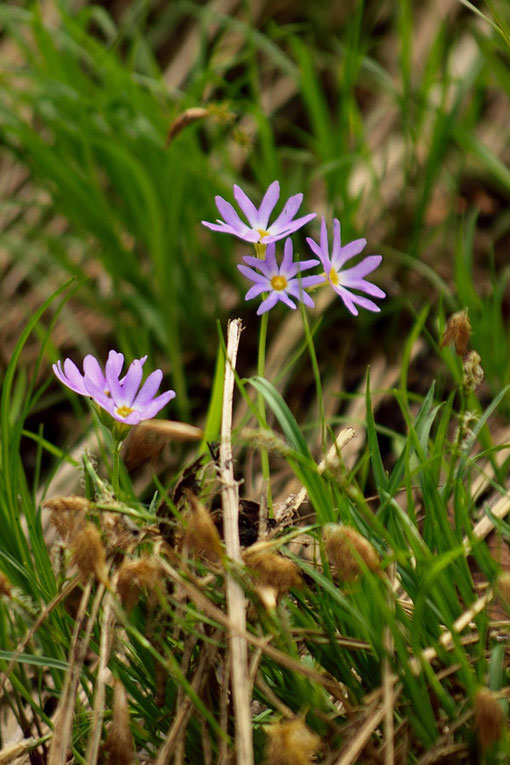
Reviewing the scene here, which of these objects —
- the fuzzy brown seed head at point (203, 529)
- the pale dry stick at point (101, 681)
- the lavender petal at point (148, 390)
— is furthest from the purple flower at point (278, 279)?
the pale dry stick at point (101, 681)

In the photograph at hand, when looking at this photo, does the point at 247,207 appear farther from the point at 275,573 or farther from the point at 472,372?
the point at 275,573

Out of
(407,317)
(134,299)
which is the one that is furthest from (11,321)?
(407,317)

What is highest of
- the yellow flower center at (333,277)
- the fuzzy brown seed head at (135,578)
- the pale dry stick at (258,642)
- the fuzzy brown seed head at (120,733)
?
the yellow flower center at (333,277)

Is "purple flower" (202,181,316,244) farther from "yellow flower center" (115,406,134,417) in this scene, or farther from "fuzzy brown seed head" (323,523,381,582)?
"fuzzy brown seed head" (323,523,381,582)

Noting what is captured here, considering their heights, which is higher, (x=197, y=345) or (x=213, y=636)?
(x=213, y=636)

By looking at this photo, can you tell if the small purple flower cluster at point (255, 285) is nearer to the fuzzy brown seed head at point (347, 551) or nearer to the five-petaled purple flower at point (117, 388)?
the five-petaled purple flower at point (117, 388)

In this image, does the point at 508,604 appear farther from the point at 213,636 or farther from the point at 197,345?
the point at 197,345
